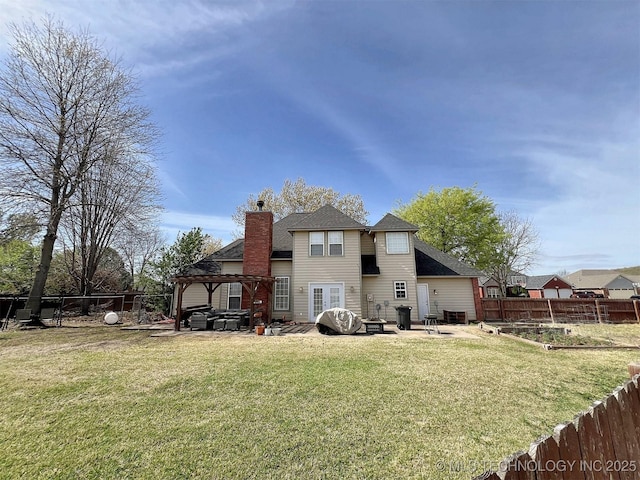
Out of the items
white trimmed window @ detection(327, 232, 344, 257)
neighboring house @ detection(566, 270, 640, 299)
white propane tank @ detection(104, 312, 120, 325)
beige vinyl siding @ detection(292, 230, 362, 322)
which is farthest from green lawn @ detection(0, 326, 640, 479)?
neighboring house @ detection(566, 270, 640, 299)

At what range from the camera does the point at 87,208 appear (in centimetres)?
1977

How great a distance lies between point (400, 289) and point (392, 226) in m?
3.85

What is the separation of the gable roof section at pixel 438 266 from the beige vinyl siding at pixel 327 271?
172 inches

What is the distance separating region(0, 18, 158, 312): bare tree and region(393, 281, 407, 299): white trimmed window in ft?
60.8

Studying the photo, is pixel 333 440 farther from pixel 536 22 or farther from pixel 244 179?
pixel 244 179

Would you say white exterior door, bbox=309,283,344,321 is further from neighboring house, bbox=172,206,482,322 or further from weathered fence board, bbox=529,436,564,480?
weathered fence board, bbox=529,436,564,480

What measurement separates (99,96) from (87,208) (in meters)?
8.38

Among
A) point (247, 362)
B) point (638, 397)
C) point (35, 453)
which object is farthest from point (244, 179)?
point (638, 397)

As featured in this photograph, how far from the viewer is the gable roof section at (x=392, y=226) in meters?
16.6

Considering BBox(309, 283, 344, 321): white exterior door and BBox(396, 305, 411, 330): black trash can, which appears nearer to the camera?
BBox(396, 305, 411, 330): black trash can

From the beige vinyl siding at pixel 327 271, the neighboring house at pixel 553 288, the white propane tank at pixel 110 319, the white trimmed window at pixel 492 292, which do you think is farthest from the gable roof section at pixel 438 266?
the neighboring house at pixel 553 288

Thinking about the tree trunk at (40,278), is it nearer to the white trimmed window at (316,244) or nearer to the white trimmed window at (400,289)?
the white trimmed window at (316,244)

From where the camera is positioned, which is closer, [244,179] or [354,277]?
[354,277]

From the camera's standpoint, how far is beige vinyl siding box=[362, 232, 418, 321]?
53.0 feet
